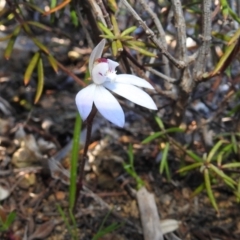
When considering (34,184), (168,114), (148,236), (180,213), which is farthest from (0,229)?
(168,114)

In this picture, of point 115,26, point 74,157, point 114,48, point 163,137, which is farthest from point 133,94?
point 163,137

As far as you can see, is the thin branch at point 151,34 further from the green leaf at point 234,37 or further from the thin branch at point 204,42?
the green leaf at point 234,37

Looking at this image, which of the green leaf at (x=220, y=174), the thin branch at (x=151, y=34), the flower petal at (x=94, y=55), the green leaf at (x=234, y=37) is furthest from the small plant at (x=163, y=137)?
Result: the flower petal at (x=94, y=55)

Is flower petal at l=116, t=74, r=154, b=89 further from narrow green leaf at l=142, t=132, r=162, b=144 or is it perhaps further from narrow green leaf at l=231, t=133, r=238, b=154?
narrow green leaf at l=231, t=133, r=238, b=154

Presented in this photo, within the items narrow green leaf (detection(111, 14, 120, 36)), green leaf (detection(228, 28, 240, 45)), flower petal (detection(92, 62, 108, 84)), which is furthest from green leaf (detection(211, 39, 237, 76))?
flower petal (detection(92, 62, 108, 84))

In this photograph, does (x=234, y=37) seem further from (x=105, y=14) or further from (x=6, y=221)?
(x=6, y=221)

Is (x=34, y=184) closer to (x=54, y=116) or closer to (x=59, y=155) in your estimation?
(x=59, y=155)
